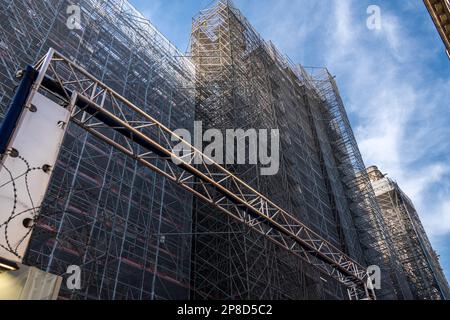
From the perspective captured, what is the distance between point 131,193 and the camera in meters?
11.7

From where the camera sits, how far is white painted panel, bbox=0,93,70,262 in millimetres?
3926

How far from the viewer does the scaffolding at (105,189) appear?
31.2 ft

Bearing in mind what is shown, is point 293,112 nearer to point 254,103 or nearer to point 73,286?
point 254,103

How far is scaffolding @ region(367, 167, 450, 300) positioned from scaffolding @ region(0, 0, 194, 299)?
60.8 feet

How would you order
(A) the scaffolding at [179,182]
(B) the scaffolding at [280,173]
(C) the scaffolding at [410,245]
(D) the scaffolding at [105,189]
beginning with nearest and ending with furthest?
(A) the scaffolding at [179,182], (D) the scaffolding at [105,189], (B) the scaffolding at [280,173], (C) the scaffolding at [410,245]

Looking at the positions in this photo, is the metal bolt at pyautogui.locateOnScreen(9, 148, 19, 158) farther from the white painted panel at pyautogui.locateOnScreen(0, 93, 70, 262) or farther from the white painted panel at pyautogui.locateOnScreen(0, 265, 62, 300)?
the white painted panel at pyautogui.locateOnScreen(0, 265, 62, 300)

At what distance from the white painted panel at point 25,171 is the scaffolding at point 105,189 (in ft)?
10.8

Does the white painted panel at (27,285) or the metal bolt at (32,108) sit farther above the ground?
the metal bolt at (32,108)

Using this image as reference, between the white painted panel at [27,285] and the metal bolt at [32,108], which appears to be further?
the metal bolt at [32,108]

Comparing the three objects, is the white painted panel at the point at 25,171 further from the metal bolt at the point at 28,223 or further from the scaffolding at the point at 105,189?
the scaffolding at the point at 105,189

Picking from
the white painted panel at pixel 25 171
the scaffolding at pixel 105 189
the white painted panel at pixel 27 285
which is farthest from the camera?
the scaffolding at pixel 105 189

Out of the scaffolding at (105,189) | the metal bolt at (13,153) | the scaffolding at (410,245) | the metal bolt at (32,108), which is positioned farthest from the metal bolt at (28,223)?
the scaffolding at (410,245)

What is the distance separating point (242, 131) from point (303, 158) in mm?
6664

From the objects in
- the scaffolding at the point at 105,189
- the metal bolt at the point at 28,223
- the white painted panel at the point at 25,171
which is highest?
the scaffolding at the point at 105,189
